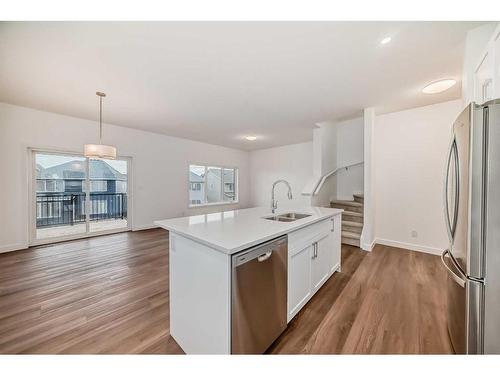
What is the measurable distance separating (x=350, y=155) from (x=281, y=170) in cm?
251

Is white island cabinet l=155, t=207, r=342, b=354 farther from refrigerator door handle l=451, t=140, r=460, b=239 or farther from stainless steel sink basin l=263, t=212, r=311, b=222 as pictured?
refrigerator door handle l=451, t=140, r=460, b=239

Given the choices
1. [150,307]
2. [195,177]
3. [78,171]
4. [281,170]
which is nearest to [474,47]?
[150,307]

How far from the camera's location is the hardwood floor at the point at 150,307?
1438 mm

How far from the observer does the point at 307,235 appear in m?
1.80

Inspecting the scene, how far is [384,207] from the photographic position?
3.84 metres

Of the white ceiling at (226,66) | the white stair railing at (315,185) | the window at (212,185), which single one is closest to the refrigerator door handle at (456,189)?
the white ceiling at (226,66)

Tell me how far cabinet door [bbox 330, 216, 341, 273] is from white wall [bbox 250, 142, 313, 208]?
3234 millimetres

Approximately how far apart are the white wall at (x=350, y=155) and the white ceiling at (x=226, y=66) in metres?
1.25

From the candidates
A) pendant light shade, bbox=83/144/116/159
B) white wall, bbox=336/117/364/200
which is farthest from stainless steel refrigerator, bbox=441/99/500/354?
white wall, bbox=336/117/364/200

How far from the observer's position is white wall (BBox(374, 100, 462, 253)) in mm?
3262

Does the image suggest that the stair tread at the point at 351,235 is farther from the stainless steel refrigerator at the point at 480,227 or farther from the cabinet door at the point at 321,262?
the stainless steel refrigerator at the point at 480,227

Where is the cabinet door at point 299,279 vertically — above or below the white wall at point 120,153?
below

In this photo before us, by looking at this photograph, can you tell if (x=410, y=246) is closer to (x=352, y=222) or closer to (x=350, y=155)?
(x=352, y=222)
